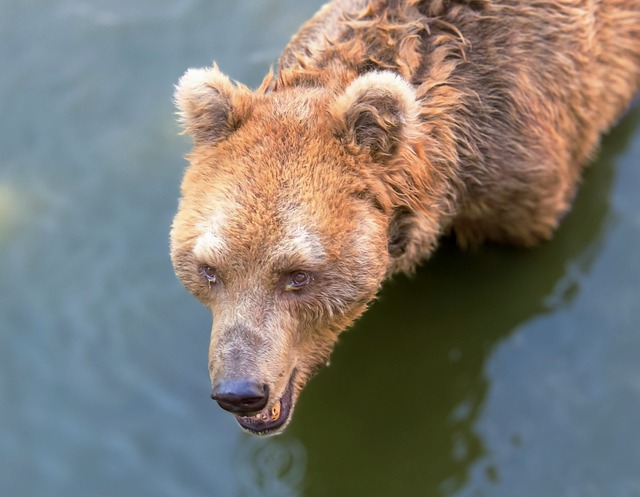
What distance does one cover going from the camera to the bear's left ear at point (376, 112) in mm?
3557

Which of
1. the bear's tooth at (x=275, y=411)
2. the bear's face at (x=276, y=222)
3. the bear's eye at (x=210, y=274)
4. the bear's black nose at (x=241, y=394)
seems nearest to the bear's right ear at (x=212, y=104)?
the bear's face at (x=276, y=222)

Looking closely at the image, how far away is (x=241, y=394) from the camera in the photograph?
348 centimetres

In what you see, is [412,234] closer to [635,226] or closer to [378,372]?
[378,372]

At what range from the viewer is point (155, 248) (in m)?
5.75

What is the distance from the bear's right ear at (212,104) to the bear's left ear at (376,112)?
1.46 ft

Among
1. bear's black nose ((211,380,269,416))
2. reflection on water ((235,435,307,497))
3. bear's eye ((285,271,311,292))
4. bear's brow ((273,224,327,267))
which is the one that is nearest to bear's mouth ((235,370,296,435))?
bear's black nose ((211,380,269,416))

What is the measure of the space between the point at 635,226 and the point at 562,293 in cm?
74

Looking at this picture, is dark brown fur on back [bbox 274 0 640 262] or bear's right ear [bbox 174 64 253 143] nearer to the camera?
bear's right ear [bbox 174 64 253 143]

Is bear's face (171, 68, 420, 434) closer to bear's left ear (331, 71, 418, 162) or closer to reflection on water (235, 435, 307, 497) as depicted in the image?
bear's left ear (331, 71, 418, 162)

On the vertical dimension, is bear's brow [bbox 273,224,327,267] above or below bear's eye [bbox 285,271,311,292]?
above

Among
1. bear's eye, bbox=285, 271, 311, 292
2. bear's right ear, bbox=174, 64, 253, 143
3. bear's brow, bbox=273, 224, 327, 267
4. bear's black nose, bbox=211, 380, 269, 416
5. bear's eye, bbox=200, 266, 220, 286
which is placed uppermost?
bear's right ear, bbox=174, 64, 253, 143

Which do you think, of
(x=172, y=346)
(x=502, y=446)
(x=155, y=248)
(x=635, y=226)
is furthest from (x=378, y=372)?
(x=635, y=226)

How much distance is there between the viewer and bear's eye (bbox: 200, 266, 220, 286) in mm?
3664

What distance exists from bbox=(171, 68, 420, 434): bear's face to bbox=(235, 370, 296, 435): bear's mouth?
3cm
